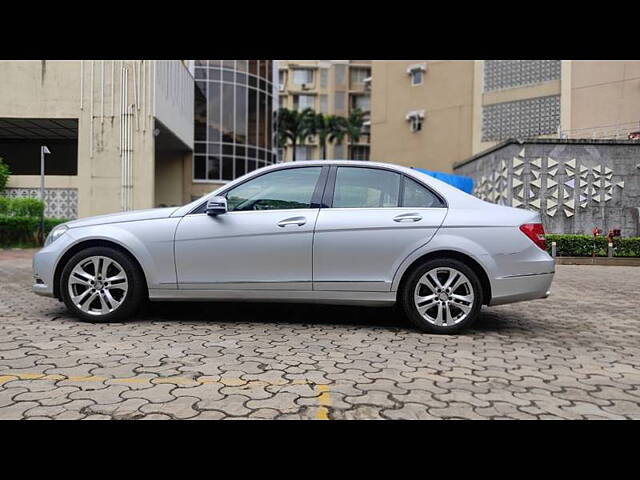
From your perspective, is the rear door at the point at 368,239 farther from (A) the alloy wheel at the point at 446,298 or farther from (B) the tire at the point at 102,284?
(B) the tire at the point at 102,284

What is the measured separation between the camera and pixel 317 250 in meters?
4.96

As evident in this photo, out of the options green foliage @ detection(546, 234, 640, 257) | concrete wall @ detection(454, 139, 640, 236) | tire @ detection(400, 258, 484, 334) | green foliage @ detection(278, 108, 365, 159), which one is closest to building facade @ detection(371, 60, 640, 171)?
concrete wall @ detection(454, 139, 640, 236)

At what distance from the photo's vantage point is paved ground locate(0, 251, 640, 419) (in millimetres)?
3021

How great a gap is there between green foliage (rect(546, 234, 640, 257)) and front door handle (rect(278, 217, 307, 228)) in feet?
40.4

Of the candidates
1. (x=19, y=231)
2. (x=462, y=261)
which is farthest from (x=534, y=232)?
(x=19, y=231)

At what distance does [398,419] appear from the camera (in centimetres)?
285

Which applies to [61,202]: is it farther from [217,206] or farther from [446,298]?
[446,298]

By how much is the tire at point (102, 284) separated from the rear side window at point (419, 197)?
2553mm

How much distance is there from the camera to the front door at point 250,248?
4.99 meters

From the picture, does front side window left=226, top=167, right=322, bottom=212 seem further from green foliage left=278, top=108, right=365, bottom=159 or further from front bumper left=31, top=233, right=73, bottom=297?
green foliage left=278, top=108, right=365, bottom=159

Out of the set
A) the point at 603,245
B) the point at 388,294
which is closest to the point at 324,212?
the point at 388,294

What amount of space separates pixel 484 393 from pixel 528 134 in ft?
99.6

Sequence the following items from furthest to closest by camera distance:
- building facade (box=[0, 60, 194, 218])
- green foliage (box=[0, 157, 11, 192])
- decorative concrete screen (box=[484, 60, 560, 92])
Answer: decorative concrete screen (box=[484, 60, 560, 92]) → building facade (box=[0, 60, 194, 218]) → green foliage (box=[0, 157, 11, 192])

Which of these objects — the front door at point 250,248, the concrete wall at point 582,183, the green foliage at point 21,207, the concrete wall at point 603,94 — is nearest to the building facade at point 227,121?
the green foliage at point 21,207
